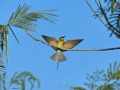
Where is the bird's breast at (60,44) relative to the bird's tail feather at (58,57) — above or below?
above

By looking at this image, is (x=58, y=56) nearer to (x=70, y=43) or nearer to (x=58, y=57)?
(x=58, y=57)

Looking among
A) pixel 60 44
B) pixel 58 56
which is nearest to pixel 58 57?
pixel 58 56

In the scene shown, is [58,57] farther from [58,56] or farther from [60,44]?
[60,44]

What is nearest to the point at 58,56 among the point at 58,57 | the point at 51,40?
the point at 58,57

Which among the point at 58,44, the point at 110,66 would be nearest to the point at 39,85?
the point at 110,66

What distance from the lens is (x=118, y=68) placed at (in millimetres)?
6820

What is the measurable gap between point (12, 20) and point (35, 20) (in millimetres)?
205

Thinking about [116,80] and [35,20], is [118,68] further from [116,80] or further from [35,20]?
[35,20]

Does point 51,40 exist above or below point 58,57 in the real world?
above

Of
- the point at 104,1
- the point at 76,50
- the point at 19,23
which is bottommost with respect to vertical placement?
the point at 76,50

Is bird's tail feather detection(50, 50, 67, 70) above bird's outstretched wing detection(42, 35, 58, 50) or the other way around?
the other way around

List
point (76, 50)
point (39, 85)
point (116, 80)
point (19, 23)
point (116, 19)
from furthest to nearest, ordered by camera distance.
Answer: point (116, 80) < point (39, 85) < point (116, 19) < point (19, 23) < point (76, 50)

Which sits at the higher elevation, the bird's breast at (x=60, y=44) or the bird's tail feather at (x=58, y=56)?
the bird's breast at (x=60, y=44)

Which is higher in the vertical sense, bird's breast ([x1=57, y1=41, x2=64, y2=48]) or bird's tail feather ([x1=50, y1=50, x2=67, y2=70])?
bird's breast ([x1=57, y1=41, x2=64, y2=48])
